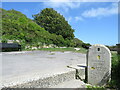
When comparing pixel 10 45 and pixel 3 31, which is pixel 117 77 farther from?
pixel 3 31

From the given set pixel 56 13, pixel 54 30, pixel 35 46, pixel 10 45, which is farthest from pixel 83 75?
pixel 56 13

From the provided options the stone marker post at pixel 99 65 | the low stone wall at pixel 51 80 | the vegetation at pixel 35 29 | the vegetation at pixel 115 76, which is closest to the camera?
the low stone wall at pixel 51 80

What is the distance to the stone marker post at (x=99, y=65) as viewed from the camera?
15.4 ft

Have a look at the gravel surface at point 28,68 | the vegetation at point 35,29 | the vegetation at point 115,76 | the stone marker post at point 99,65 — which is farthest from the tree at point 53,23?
the stone marker post at point 99,65

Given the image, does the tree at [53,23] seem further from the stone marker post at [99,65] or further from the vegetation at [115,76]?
the stone marker post at [99,65]

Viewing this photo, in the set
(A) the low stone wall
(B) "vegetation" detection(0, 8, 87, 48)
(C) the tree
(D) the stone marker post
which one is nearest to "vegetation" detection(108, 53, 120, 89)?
(D) the stone marker post

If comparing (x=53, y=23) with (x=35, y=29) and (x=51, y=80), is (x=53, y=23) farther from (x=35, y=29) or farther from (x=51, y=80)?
(x=51, y=80)

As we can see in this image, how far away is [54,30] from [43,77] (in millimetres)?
28717

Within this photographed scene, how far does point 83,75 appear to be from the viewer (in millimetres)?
5176

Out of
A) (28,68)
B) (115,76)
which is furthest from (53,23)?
(115,76)

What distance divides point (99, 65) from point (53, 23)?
94.9 ft

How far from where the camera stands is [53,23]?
3284 centimetres

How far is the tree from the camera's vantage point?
105 ft

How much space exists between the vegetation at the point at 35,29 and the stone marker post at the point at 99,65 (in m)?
11.5
